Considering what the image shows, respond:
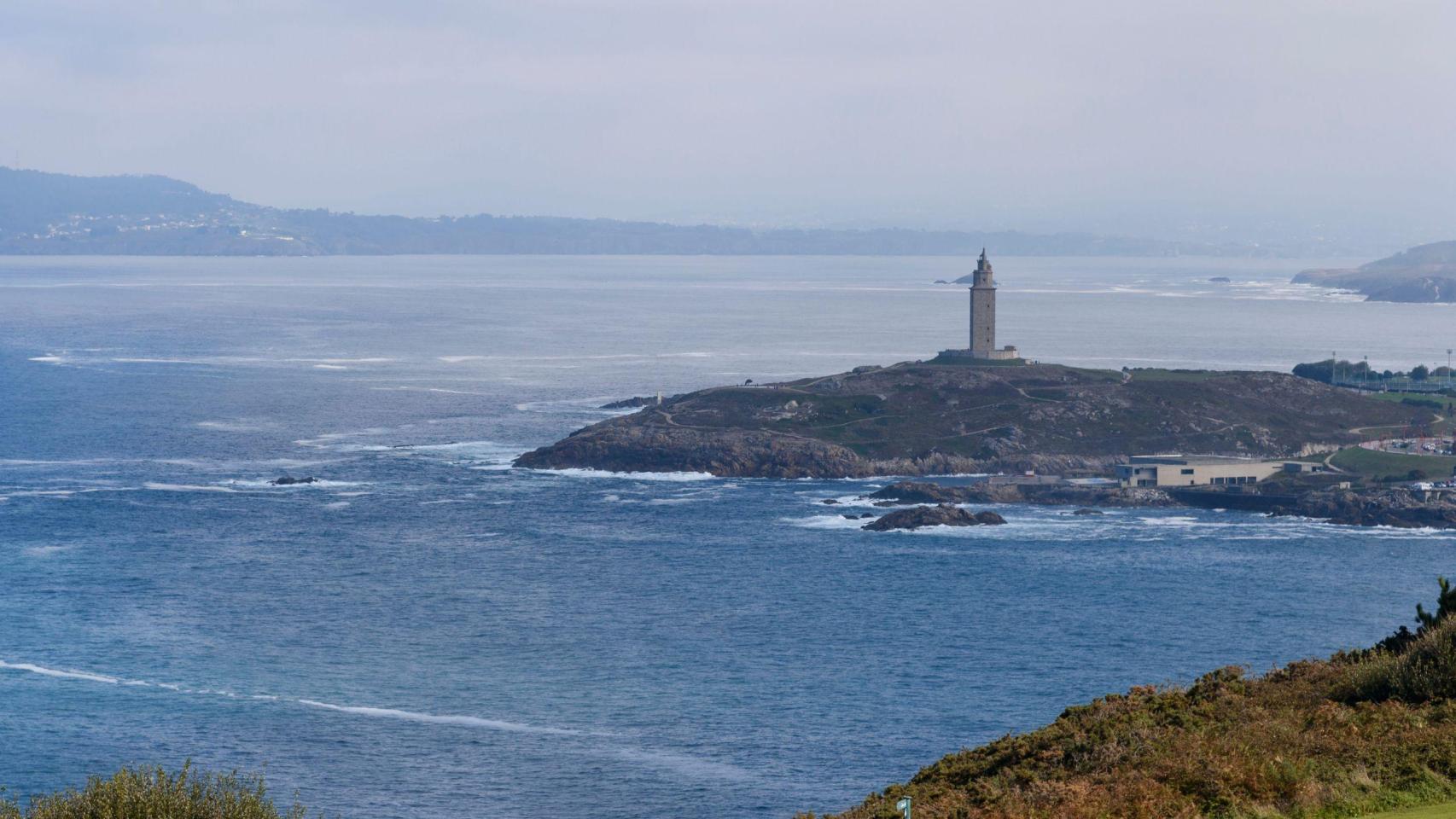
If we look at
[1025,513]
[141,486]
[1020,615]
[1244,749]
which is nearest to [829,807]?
[1244,749]

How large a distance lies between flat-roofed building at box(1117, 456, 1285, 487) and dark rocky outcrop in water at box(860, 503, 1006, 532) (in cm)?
1190

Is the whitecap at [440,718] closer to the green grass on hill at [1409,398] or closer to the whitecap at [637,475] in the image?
the whitecap at [637,475]

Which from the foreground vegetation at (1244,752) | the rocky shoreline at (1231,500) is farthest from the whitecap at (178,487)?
the foreground vegetation at (1244,752)

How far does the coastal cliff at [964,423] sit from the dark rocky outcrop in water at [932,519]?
1570cm

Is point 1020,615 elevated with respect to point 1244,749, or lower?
lower

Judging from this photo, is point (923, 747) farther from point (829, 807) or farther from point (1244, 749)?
point (1244, 749)

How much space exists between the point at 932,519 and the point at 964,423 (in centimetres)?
2542

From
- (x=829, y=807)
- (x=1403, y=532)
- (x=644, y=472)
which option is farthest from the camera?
(x=644, y=472)

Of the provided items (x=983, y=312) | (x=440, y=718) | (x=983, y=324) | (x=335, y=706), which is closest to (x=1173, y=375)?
(x=983, y=324)

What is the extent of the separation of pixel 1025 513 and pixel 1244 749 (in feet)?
204

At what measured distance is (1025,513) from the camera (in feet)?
268

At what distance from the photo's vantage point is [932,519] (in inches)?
3056

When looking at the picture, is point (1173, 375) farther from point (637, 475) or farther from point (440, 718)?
point (440, 718)

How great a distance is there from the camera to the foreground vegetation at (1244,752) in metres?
18.5
